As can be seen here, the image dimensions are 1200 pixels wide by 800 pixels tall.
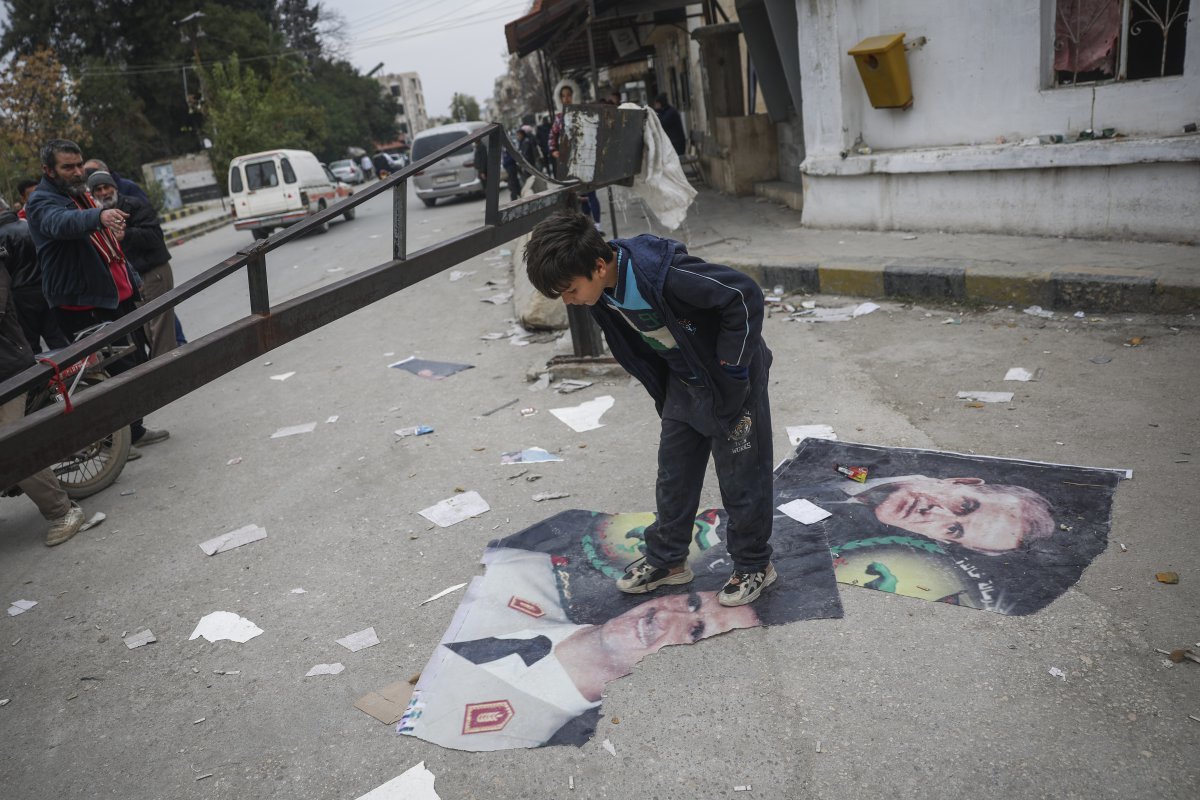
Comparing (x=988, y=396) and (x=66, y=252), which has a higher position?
(x=66, y=252)

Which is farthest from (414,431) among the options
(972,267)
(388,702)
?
(972,267)

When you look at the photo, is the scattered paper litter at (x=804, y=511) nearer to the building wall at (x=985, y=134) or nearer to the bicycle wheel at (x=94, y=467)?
the bicycle wheel at (x=94, y=467)

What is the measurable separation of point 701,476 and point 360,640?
1283 mm

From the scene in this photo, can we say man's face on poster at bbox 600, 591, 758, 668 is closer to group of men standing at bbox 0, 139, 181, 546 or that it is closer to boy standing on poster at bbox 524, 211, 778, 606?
boy standing on poster at bbox 524, 211, 778, 606

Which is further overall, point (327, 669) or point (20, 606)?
point (20, 606)

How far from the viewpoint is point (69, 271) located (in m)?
4.68

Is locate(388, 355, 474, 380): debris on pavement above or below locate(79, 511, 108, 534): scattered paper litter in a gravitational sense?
above

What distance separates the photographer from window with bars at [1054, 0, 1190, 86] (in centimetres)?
570

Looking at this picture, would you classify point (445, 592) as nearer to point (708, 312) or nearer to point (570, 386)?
point (708, 312)

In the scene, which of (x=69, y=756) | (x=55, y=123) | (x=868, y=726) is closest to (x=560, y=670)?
(x=868, y=726)

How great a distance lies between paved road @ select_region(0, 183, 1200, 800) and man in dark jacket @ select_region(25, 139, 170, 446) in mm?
918

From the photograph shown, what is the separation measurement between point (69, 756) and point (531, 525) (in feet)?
5.54

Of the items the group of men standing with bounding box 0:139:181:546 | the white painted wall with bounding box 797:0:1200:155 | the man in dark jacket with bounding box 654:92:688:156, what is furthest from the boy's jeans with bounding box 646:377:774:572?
the man in dark jacket with bounding box 654:92:688:156

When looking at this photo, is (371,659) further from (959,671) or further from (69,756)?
(959,671)
